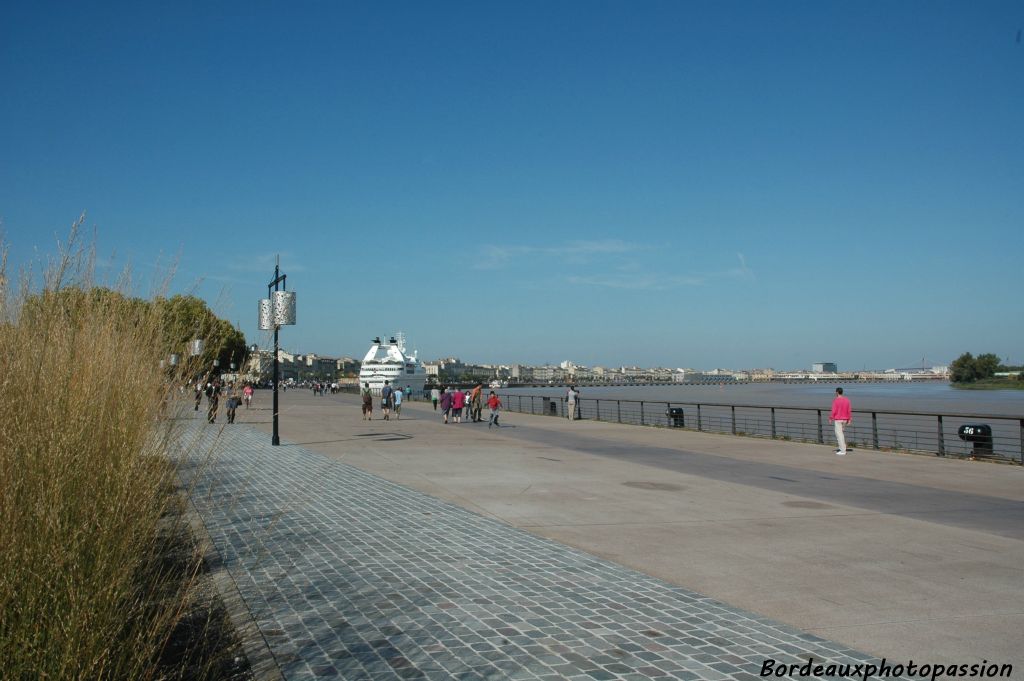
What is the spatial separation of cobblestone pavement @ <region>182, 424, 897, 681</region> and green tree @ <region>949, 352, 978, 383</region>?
164 m

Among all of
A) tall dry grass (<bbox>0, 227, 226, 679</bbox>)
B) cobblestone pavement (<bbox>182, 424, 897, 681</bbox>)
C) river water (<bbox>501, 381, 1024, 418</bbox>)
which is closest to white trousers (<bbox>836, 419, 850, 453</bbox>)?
cobblestone pavement (<bbox>182, 424, 897, 681</bbox>)

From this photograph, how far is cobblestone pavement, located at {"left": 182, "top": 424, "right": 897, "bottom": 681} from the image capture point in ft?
14.1

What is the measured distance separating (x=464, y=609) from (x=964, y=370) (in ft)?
553

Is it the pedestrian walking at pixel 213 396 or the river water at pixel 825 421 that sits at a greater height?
the pedestrian walking at pixel 213 396

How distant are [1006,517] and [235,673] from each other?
27.9ft

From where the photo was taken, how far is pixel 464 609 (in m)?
5.30

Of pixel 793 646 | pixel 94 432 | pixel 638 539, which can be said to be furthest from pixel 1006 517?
pixel 94 432

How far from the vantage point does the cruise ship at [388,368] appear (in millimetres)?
73938

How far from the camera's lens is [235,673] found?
4082 mm

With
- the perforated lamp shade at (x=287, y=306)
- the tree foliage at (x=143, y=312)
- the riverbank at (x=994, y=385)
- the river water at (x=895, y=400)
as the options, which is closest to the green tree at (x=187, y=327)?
the tree foliage at (x=143, y=312)

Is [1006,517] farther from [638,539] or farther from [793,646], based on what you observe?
[793,646]

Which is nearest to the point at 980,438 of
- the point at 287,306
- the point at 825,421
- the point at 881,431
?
the point at 881,431

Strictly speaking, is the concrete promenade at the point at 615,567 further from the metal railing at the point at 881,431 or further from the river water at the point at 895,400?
the river water at the point at 895,400

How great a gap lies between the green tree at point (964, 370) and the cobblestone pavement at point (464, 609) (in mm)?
163563
